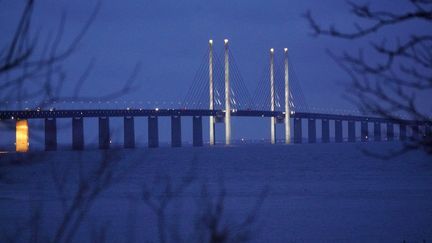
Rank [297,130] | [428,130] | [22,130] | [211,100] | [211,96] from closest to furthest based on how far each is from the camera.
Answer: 1. [428,130]
2. [22,130]
3. [211,100]
4. [211,96]
5. [297,130]

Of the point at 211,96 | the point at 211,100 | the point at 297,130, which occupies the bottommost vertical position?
the point at 297,130

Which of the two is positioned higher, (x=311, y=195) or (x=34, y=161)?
(x=34, y=161)

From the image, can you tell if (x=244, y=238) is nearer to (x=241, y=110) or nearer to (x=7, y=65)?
(x=7, y=65)

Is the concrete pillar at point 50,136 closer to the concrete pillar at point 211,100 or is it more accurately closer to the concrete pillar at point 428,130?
the concrete pillar at point 428,130

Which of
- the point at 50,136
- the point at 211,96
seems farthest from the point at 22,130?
the point at 211,96

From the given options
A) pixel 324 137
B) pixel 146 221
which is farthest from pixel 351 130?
pixel 146 221

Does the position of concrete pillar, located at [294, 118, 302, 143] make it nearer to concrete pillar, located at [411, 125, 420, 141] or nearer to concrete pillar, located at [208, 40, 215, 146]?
concrete pillar, located at [208, 40, 215, 146]

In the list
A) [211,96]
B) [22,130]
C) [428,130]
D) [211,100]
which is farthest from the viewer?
[211,96]

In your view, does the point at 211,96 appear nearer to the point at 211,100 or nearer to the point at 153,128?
the point at 211,100

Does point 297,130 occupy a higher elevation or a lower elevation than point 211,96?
lower

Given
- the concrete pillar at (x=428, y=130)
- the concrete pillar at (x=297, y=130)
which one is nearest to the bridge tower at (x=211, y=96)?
the concrete pillar at (x=297, y=130)

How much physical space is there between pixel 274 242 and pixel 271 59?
43.0 metres

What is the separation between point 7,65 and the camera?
185cm

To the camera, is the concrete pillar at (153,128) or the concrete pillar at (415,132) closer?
the concrete pillar at (415,132)
